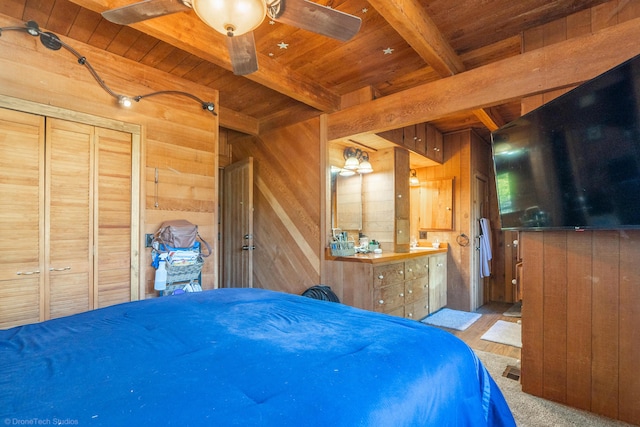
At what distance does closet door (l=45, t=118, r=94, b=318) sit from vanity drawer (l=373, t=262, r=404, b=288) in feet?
8.15

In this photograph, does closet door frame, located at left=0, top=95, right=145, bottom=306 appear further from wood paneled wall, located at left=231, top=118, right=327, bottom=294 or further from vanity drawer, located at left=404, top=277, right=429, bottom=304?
vanity drawer, located at left=404, top=277, right=429, bottom=304

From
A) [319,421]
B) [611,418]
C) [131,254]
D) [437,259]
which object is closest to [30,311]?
[131,254]

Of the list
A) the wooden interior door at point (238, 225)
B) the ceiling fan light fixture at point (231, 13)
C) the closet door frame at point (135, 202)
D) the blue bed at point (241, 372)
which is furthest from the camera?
the wooden interior door at point (238, 225)

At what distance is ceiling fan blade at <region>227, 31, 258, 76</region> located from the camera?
71.1 inches

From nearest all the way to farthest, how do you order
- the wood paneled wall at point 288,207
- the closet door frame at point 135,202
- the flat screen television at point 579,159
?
the flat screen television at point 579,159
the closet door frame at point 135,202
the wood paneled wall at point 288,207

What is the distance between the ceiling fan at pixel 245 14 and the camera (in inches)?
56.3

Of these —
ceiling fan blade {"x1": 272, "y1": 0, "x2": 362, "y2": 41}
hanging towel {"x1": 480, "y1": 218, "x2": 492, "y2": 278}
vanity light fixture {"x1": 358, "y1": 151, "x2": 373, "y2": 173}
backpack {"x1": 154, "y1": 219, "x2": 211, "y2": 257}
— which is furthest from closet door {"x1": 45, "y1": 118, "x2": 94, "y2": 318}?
hanging towel {"x1": 480, "y1": 218, "x2": 492, "y2": 278}

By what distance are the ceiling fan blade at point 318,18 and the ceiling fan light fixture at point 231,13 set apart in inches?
6.2

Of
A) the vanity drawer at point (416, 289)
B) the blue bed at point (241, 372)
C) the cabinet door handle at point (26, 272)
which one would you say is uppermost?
the cabinet door handle at point (26, 272)

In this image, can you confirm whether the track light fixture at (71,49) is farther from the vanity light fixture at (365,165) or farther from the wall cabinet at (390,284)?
the wall cabinet at (390,284)

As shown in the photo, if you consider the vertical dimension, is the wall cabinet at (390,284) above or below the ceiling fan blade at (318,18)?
below

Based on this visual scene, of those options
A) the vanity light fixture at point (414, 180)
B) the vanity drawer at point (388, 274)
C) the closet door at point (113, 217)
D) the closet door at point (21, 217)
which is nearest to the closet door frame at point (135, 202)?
the closet door at point (113, 217)

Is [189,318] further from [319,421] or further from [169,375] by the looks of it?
[319,421]

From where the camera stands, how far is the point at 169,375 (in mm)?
906
